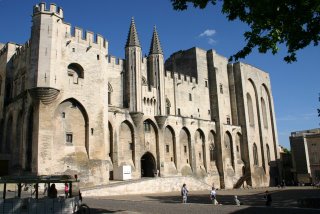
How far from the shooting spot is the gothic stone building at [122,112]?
26.6 m

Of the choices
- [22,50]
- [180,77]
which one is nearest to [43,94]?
[22,50]

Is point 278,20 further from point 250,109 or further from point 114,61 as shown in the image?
point 250,109

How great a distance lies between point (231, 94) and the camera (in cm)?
4953

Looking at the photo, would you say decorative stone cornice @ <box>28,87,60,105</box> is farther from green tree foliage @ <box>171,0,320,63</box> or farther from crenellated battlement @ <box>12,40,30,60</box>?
green tree foliage @ <box>171,0,320,63</box>

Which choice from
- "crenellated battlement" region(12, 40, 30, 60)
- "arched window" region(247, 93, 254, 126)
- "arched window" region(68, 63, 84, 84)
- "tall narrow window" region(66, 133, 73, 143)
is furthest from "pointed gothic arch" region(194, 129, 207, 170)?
"crenellated battlement" region(12, 40, 30, 60)

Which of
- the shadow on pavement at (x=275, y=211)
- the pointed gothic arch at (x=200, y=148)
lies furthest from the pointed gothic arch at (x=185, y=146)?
Answer: the shadow on pavement at (x=275, y=211)

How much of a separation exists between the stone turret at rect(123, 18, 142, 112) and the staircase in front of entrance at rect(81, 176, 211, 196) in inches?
312

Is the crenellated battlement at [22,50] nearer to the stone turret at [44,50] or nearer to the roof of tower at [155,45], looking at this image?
the stone turret at [44,50]

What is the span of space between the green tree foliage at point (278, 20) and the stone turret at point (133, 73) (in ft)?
78.8

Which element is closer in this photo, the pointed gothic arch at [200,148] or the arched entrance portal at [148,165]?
the arched entrance portal at [148,165]

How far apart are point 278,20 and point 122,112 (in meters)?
24.9

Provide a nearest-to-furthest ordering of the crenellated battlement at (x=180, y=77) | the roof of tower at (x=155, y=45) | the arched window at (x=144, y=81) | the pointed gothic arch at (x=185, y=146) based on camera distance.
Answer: the arched window at (x=144, y=81)
the roof of tower at (x=155, y=45)
the pointed gothic arch at (x=185, y=146)
the crenellated battlement at (x=180, y=77)

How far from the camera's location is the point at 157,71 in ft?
123

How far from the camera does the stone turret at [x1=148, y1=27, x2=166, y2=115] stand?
120 feet
